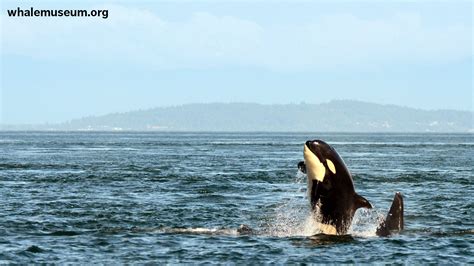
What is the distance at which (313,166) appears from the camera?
2273 cm

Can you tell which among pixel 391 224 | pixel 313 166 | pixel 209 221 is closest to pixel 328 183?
pixel 313 166

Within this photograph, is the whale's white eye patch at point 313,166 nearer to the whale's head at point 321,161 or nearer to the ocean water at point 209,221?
the whale's head at point 321,161

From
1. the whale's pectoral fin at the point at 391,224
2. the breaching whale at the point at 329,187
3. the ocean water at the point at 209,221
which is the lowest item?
the ocean water at the point at 209,221

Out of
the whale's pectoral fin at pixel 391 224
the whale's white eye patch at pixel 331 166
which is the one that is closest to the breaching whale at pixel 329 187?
the whale's white eye patch at pixel 331 166

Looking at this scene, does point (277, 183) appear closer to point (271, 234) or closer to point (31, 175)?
point (31, 175)

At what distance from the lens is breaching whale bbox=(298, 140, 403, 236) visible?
74.5 ft

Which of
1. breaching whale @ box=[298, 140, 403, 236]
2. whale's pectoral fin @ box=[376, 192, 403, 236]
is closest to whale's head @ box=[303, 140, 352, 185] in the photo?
breaching whale @ box=[298, 140, 403, 236]

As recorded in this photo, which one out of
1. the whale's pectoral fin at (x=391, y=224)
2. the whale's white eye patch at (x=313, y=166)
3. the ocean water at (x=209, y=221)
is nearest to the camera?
the ocean water at (x=209, y=221)

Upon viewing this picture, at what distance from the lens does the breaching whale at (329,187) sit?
2272 cm

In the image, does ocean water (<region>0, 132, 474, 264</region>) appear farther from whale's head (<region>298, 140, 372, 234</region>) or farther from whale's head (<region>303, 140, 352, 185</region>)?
whale's head (<region>303, 140, 352, 185</region>)

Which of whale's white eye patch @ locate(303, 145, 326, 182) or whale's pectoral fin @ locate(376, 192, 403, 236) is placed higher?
whale's white eye patch @ locate(303, 145, 326, 182)

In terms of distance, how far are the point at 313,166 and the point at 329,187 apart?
0.72 metres

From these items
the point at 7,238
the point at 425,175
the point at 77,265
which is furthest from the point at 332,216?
the point at 425,175

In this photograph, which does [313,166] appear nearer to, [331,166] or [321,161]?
[321,161]
